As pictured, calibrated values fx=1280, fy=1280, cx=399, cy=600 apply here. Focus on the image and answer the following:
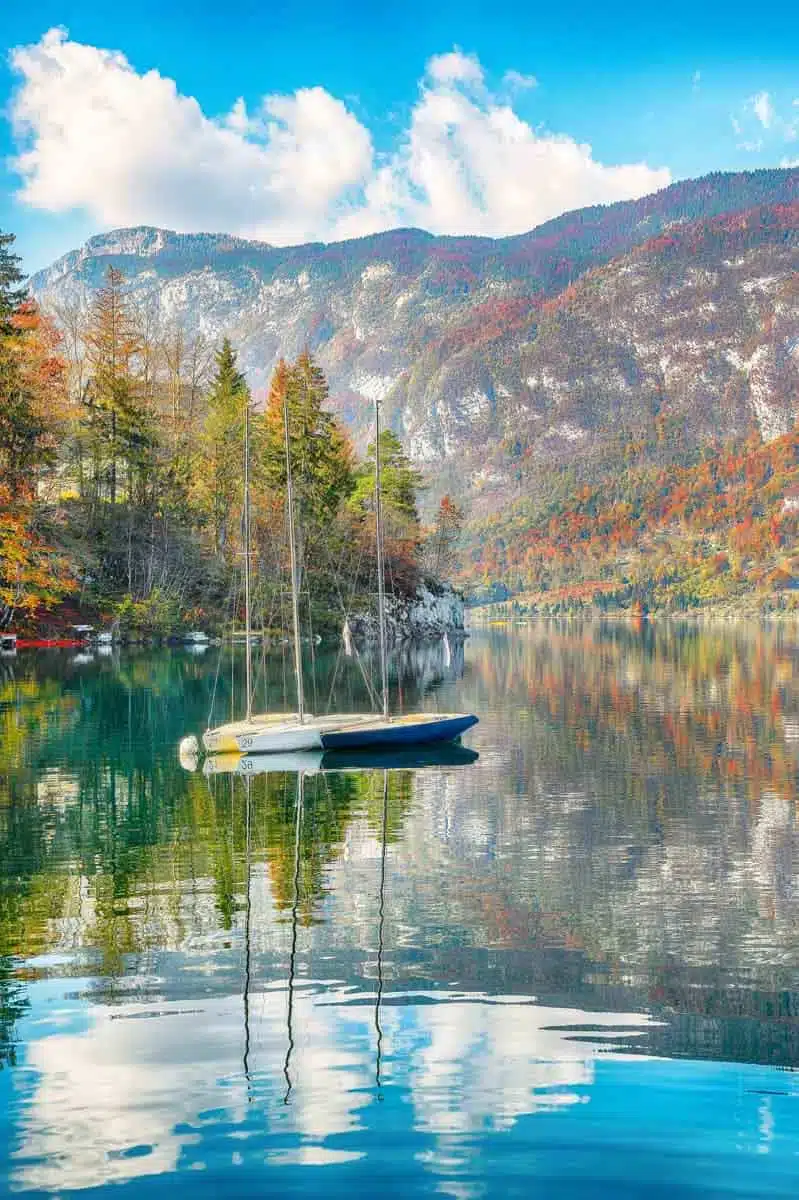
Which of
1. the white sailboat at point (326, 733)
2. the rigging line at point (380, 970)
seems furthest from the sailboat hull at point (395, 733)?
the rigging line at point (380, 970)

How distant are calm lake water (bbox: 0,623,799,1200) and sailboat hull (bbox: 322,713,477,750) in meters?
2.48

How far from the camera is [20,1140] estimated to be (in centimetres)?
972

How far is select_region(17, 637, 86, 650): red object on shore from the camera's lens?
80062 mm

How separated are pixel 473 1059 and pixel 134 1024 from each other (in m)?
3.49

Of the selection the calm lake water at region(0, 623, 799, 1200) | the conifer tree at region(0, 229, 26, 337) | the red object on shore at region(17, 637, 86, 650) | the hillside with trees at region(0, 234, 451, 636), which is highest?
the conifer tree at region(0, 229, 26, 337)

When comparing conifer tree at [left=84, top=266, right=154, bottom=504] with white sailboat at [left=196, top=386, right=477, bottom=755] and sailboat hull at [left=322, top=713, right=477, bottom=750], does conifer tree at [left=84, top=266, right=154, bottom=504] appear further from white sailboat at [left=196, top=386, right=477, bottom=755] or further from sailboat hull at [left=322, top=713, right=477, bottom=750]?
sailboat hull at [left=322, top=713, right=477, bottom=750]

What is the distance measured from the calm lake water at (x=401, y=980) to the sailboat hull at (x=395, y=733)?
8.13ft

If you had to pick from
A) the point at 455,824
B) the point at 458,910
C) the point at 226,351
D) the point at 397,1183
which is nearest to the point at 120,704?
the point at 455,824

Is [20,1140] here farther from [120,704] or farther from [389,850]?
[120,704]

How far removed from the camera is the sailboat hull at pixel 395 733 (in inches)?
1399

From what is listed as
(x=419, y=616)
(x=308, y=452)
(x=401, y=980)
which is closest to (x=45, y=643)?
(x=308, y=452)

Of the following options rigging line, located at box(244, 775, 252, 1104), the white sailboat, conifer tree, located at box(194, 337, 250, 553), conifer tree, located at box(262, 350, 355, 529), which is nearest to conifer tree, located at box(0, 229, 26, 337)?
conifer tree, located at box(194, 337, 250, 553)

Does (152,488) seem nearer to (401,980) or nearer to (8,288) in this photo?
(8,288)

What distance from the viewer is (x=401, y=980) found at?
14.1 metres
